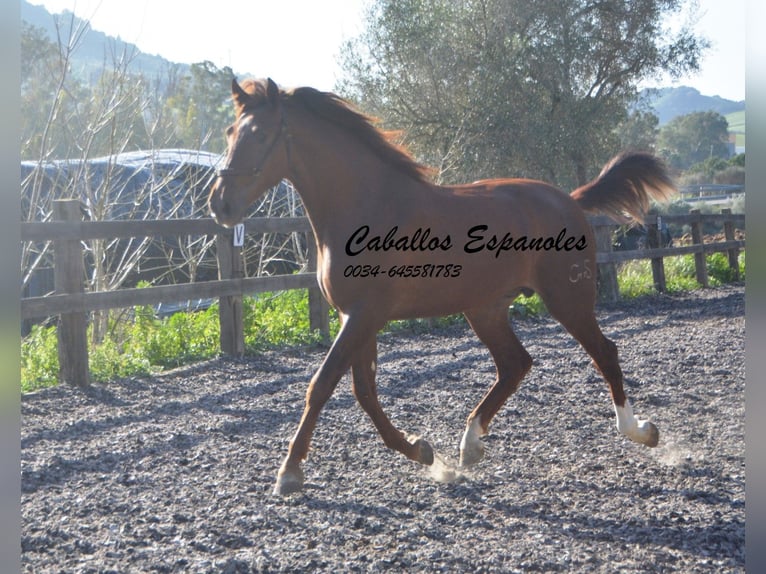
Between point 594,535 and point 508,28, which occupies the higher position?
point 508,28

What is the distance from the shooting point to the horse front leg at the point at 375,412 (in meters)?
3.91

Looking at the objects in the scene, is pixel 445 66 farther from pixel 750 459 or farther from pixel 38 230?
pixel 750 459

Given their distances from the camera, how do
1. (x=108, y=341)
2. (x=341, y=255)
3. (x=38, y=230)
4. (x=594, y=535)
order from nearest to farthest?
(x=594, y=535), (x=341, y=255), (x=38, y=230), (x=108, y=341)

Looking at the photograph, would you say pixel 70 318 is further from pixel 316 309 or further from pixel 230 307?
pixel 316 309

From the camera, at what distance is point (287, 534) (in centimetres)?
309

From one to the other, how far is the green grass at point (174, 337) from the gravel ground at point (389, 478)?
401 millimetres

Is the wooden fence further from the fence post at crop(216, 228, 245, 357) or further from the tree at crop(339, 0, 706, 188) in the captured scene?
the tree at crop(339, 0, 706, 188)

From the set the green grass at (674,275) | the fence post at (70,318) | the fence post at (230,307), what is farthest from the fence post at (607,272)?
the fence post at (70,318)

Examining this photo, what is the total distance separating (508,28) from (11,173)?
1343cm

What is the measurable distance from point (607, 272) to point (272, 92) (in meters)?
9.21

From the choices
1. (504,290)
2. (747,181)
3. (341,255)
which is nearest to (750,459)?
(747,181)

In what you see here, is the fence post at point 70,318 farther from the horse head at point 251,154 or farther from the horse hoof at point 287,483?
the horse hoof at point 287,483

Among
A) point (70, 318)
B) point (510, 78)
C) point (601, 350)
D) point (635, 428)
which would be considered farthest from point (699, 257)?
point (70, 318)

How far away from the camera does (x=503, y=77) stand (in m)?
13.1
